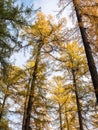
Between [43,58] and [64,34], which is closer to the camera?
[64,34]

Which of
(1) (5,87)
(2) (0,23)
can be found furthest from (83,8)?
(1) (5,87)

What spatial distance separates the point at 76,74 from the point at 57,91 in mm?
4692

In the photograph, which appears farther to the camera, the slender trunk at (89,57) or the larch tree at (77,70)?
the larch tree at (77,70)

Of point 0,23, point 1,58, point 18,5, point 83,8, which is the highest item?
point 83,8

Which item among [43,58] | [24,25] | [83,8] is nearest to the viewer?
[24,25]

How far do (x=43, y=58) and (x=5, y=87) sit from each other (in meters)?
3.18

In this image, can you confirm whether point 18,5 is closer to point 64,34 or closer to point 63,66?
point 64,34

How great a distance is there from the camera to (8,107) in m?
16.2

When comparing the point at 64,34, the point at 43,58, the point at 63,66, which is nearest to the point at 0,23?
the point at 64,34

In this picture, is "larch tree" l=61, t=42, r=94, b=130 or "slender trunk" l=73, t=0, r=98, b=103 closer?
"slender trunk" l=73, t=0, r=98, b=103

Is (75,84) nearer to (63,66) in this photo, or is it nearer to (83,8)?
(63,66)

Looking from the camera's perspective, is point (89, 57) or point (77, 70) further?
point (77, 70)

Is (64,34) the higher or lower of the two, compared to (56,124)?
higher

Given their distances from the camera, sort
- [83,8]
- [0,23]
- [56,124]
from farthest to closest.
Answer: [56,124] → [83,8] → [0,23]
